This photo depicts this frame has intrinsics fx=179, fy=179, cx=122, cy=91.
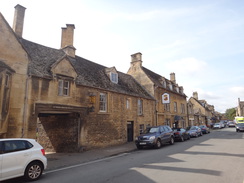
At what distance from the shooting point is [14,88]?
10.5m

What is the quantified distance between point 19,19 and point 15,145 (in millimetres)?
11851

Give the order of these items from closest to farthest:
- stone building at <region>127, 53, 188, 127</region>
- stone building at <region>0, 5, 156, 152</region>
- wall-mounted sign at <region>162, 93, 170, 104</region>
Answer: stone building at <region>0, 5, 156, 152</region>, stone building at <region>127, 53, 188, 127</region>, wall-mounted sign at <region>162, 93, 170, 104</region>

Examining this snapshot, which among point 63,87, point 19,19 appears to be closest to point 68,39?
point 19,19

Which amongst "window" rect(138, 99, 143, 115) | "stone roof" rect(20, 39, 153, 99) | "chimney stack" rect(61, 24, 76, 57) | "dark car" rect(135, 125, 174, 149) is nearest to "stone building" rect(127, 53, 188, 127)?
"window" rect(138, 99, 143, 115)

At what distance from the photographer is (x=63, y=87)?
13.3m

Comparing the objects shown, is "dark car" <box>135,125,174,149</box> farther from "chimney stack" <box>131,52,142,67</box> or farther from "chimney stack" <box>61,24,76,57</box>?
"chimney stack" <box>131,52,142,67</box>

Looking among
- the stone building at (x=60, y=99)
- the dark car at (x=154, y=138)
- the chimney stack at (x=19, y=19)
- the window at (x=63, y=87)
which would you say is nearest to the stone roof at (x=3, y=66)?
the stone building at (x=60, y=99)

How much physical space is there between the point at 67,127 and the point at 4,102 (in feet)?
18.6

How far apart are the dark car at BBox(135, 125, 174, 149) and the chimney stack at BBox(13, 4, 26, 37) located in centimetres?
1296

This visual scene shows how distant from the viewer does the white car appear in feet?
19.4

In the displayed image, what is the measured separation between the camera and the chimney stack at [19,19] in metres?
14.1

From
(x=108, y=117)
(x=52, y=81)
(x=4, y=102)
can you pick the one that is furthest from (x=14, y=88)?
(x=108, y=117)

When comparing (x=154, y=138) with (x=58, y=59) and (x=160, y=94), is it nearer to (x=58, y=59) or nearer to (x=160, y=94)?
(x=58, y=59)

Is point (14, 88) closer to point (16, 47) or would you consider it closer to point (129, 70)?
point (16, 47)
